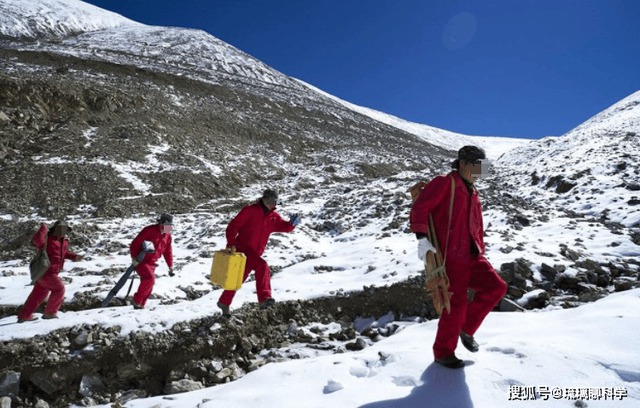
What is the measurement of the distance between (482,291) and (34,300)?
6.56 metres

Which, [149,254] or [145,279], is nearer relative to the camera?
[145,279]

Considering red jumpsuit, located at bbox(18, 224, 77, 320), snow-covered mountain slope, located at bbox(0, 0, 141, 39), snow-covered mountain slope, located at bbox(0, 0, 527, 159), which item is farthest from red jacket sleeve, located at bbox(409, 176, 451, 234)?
snow-covered mountain slope, located at bbox(0, 0, 141, 39)

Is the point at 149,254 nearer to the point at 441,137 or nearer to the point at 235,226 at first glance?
the point at 235,226

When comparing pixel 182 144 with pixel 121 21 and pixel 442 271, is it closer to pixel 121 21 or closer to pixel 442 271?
pixel 442 271

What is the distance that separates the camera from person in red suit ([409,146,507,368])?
135 inches

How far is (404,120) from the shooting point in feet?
257

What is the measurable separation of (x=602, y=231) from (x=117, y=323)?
35.1 ft

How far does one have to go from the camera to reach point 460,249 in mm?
3600

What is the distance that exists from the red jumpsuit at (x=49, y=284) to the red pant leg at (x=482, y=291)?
6.15m

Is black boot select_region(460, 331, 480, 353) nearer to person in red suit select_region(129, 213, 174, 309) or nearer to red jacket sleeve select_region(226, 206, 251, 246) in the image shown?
red jacket sleeve select_region(226, 206, 251, 246)

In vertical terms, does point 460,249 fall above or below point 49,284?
above

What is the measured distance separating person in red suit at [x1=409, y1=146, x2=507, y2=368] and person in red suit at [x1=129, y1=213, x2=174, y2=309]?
5.13 metres

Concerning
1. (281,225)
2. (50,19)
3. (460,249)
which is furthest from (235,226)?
(50,19)

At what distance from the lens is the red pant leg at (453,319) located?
343cm
